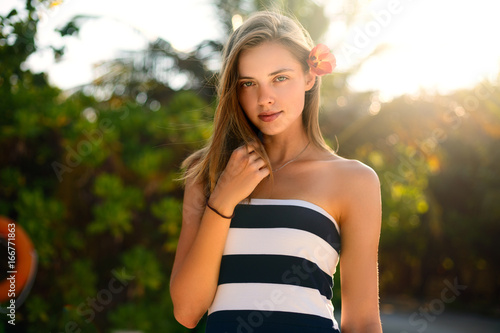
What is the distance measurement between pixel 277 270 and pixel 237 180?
377 millimetres

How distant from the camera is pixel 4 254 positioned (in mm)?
4176

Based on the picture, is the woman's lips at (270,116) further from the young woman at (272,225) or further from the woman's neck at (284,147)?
the woman's neck at (284,147)

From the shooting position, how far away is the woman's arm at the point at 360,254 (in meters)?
2.00

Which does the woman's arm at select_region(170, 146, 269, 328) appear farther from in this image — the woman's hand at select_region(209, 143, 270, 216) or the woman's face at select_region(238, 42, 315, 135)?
the woman's face at select_region(238, 42, 315, 135)

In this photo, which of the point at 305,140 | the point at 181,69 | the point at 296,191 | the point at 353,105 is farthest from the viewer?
the point at 353,105

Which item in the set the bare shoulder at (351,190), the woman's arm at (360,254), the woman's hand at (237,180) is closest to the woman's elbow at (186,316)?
the woman's hand at (237,180)

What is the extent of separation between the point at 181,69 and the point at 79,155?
12.9 feet

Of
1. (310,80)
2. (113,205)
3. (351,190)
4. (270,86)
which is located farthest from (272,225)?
(113,205)

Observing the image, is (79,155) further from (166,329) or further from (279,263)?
(279,263)

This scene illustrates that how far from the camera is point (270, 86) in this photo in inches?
83.7

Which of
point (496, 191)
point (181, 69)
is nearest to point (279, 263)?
point (181, 69)

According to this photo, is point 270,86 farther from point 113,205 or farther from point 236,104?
point 113,205

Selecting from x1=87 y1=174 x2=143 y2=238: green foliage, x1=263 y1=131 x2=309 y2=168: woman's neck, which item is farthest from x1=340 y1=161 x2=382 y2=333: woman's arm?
x1=87 y1=174 x2=143 y2=238: green foliage

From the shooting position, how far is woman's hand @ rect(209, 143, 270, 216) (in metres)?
2.00
